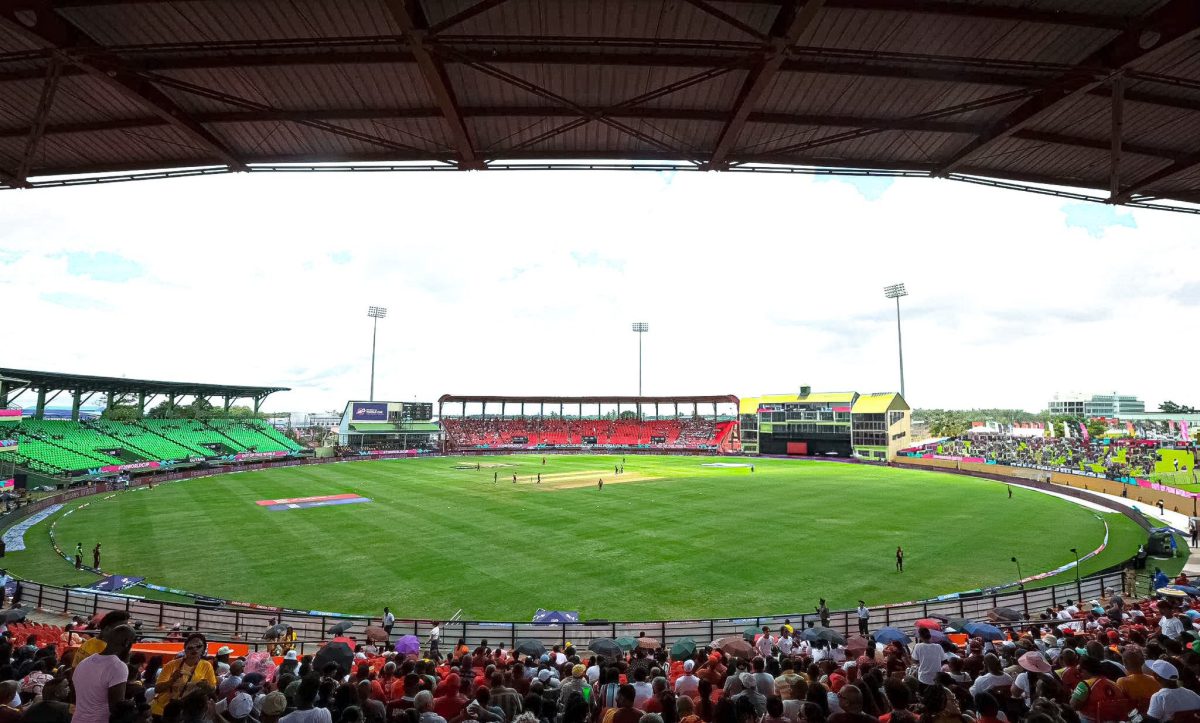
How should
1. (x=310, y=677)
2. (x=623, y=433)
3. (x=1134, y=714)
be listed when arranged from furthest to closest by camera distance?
(x=623, y=433), (x=1134, y=714), (x=310, y=677)

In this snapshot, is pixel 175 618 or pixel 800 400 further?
pixel 800 400

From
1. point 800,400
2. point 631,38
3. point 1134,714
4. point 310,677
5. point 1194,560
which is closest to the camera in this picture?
point 310,677

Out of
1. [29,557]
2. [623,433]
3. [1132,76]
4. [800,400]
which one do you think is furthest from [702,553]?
[623,433]

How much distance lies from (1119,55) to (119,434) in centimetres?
7997

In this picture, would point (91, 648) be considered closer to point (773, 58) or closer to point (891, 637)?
point (773, 58)

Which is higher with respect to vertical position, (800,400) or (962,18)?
(962,18)

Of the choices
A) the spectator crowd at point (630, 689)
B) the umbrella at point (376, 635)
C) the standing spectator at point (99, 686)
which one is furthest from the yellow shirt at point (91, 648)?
the umbrella at point (376, 635)

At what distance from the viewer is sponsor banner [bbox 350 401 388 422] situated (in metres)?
90.0

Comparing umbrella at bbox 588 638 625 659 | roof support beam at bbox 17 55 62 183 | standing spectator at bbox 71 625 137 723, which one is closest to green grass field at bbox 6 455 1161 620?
umbrella at bbox 588 638 625 659

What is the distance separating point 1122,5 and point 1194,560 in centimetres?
2486

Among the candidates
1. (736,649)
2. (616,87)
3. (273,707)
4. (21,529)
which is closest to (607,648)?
(736,649)

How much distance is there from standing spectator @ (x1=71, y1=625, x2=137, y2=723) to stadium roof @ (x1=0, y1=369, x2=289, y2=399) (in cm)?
6758

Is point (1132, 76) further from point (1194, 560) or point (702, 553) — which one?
point (1194, 560)

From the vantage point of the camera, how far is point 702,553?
23.6m
